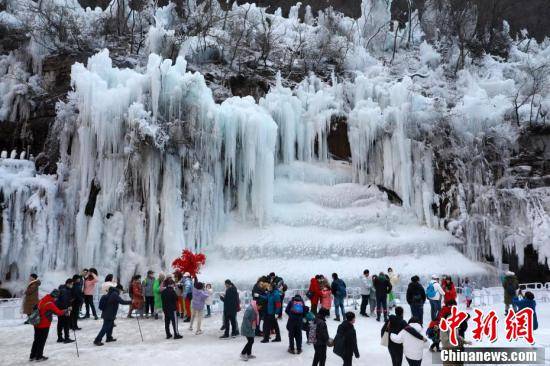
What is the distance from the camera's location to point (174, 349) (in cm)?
948

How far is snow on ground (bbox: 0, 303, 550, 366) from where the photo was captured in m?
8.63

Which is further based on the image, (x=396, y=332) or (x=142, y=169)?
(x=142, y=169)

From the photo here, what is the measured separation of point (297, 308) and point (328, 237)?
12.1m

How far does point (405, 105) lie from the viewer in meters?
23.9

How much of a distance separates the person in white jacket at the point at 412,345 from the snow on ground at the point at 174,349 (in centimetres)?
180

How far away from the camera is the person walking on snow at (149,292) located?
1305 cm

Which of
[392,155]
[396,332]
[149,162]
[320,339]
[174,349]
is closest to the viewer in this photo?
[396,332]

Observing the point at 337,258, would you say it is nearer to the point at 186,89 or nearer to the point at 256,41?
the point at 186,89

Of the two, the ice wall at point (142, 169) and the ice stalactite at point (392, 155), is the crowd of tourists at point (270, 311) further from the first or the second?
the ice stalactite at point (392, 155)

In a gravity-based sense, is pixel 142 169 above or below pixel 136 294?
above

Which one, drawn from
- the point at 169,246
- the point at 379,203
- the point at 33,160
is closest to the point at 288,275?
the point at 169,246

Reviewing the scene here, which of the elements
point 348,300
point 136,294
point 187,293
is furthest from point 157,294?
point 348,300

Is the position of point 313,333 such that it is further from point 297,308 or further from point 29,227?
point 29,227

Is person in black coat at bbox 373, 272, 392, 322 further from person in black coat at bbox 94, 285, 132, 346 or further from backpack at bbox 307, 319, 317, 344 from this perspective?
person in black coat at bbox 94, 285, 132, 346
